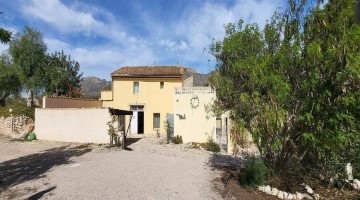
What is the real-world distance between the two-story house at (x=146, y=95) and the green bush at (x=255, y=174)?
19128 millimetres

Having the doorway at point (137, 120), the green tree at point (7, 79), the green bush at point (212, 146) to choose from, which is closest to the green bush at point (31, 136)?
the doorway at point (137, 120)

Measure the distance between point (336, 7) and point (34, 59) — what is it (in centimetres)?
3330

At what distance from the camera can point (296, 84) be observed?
30.0ft

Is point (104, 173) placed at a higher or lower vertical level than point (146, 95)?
lower

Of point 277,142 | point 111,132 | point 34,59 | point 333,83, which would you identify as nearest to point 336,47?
point 333,83

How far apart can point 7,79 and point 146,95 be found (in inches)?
640

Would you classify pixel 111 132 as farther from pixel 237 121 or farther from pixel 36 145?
pixel 237 121

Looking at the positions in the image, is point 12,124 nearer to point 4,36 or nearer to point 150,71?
point 150,71

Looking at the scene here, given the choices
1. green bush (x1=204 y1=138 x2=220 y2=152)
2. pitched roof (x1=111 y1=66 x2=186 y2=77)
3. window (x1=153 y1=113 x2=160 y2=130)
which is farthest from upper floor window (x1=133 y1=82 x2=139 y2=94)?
green bush (x1=204 y1=138 x2=220 y2=152)

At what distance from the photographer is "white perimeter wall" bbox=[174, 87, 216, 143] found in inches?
837

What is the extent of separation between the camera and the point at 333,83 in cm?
792

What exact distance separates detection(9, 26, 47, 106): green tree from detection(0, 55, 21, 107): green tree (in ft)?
3.43

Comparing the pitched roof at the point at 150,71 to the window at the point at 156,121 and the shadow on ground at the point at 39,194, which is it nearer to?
the window at the point at 156,121

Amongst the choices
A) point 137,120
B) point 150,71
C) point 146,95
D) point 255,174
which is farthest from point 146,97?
point 255,174
